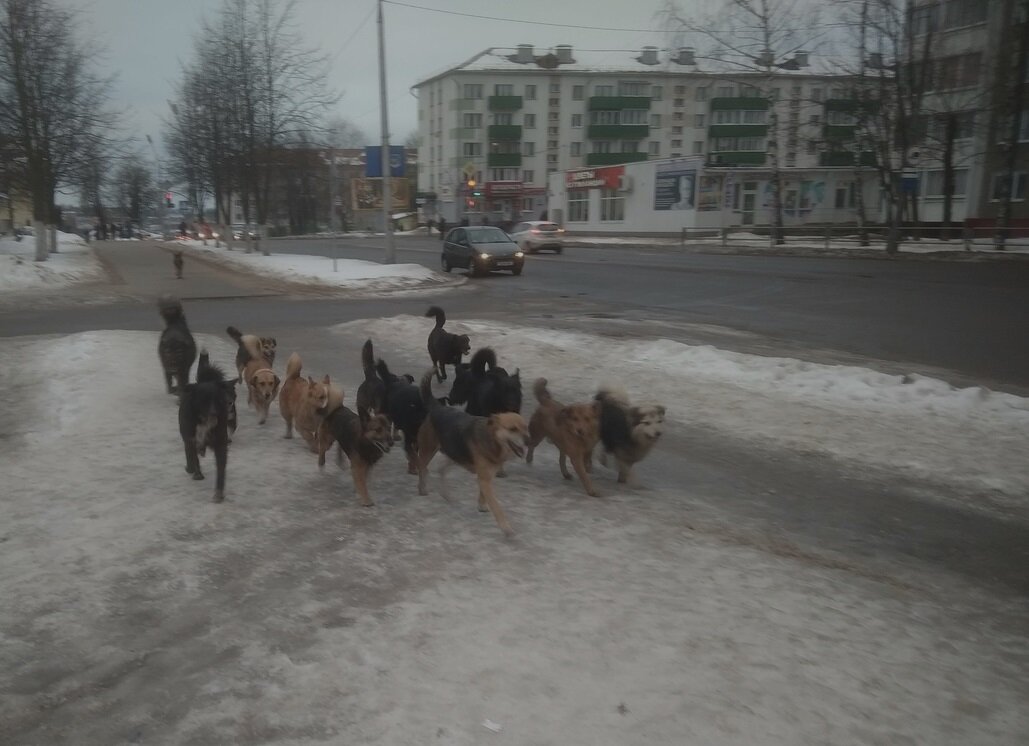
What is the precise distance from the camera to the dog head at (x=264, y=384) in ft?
23.0

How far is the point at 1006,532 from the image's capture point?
16.7 ft

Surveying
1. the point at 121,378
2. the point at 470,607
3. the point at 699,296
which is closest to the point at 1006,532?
the point at 470,607

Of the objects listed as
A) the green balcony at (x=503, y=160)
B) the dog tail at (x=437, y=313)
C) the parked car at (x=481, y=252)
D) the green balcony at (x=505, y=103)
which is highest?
the green balcony at (x=505, y=103)

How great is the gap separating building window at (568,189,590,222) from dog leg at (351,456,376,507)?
6284 centimetres

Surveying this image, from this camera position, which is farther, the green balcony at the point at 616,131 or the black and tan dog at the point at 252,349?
the green balcony at the point at 616,131

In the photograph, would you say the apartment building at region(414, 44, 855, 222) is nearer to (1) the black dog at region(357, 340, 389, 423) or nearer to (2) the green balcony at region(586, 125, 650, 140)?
(2) the green balcony at region(586, 125, 650, 140)

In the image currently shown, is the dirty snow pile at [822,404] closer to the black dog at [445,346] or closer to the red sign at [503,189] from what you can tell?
the black dog at [445,346]

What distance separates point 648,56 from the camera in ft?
295

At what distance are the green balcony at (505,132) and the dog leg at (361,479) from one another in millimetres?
89112

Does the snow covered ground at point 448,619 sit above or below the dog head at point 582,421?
below

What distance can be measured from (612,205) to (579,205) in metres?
5.52

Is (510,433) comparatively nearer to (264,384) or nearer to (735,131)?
(264,384)

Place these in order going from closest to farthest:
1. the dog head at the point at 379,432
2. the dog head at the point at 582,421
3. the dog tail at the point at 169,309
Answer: the dog head at the point at 379,432
the dog head at the point at 582,421
the dog tail at the point at 169,309

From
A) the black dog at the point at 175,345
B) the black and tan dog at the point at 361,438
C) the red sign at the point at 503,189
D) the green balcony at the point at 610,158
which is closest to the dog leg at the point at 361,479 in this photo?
the black and tan dog at the point at 361,438
